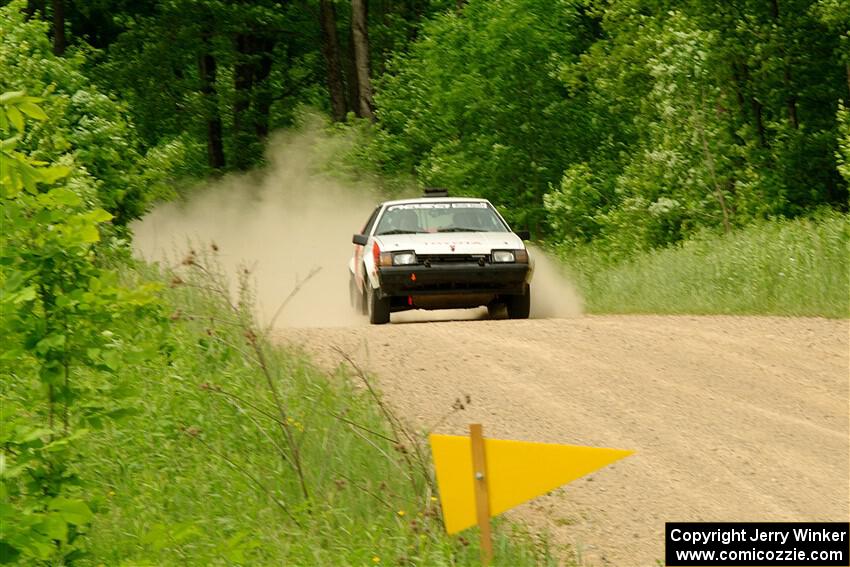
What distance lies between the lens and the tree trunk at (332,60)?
127 ft

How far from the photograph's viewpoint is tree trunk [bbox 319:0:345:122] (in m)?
38.8

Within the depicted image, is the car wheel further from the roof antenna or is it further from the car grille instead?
the roof antenna

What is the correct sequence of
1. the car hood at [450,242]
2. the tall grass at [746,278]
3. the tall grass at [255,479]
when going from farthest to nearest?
the car hood at [450,242], the tall grass at [746,278], the tall grass at [255,479]

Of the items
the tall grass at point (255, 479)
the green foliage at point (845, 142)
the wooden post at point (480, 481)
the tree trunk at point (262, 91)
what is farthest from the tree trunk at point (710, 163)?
the tree trunk at point (262, 91)

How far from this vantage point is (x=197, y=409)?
10531 mm

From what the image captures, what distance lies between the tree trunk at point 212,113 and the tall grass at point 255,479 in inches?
1282

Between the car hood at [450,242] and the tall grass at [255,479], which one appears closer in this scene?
the tall grass at [255,479]

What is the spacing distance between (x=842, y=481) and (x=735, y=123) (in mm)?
16284

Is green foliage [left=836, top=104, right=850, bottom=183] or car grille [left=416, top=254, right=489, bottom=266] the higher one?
green foliage [left=836, top=104, right=850, bottom=183]

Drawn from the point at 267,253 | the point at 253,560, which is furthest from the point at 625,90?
the point at 253,560

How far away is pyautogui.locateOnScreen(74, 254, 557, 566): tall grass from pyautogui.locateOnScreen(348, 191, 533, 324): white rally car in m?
4.22

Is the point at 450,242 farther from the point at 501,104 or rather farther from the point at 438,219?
the point at 501,104

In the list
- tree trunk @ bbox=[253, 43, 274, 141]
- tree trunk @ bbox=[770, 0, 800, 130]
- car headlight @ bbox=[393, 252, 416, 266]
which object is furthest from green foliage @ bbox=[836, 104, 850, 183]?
tree trunk @ bbox=[253, 43, 274, 141]

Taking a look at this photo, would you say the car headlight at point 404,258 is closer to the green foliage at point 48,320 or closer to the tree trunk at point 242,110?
the green foliage at point 48,320
